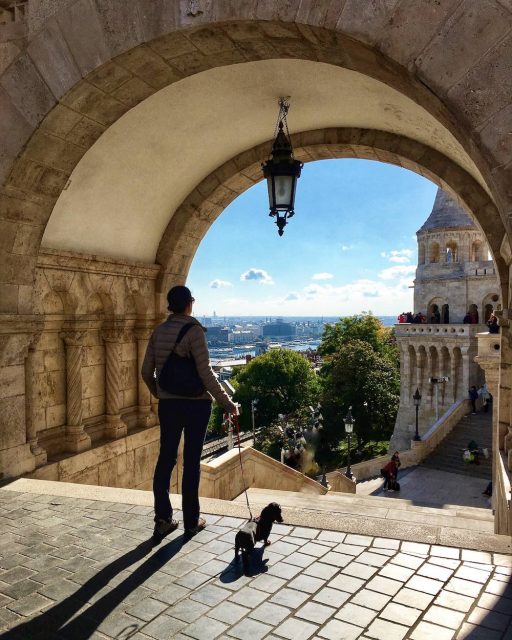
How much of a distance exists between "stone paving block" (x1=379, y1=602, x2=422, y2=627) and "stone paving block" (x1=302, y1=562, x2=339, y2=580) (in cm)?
42

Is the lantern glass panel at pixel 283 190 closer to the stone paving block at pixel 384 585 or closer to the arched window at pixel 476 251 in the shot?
the stone paving block at pixel 384 585

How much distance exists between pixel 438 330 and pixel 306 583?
33.6 m

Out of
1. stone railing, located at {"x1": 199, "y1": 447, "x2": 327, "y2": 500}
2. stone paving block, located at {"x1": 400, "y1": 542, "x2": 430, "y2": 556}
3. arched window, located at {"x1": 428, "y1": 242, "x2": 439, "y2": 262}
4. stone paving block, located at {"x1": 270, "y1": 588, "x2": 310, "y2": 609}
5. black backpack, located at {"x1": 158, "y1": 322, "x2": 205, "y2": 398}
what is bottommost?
stone railing, located at {"x1": 199, "y1": 447, "x2": 327, "y2": 500}

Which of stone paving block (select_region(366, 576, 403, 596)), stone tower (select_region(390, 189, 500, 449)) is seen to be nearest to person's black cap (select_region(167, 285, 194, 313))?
stone paving block (select_region(366, 576, 403, 596))

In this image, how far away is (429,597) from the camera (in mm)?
2771

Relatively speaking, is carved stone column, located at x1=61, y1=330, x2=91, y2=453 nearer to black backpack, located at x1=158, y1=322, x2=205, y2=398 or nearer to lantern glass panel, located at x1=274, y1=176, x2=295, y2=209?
lantern glass panel, located at x1=274, y1=176, x2=295, y2=209

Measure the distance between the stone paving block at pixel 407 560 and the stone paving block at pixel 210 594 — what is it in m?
1.02

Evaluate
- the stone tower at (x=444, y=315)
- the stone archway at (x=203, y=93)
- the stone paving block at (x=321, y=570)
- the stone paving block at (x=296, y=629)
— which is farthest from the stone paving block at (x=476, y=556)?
the stone tower at (x=444, y=315)

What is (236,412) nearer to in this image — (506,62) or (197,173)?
(506,62)

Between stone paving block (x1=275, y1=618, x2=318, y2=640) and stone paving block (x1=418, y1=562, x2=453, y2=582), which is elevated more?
stone paving block (x1=418, y1=562, x2=453, y2=582)

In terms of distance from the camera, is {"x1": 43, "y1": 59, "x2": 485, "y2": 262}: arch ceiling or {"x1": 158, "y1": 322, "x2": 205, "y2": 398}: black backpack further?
{"x1": 43, "y1": 59, "x2": 485, "y2": 262}: arch ceiling

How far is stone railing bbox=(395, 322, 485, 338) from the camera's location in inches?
1310

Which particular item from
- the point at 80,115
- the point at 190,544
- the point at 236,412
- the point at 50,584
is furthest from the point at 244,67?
the point at 50,584

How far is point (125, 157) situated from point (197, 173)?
1245 millimetres
